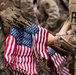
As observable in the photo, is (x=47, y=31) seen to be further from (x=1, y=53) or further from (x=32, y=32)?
(x=1, y=53)

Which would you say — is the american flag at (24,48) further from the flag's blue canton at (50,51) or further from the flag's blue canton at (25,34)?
the flag's blue canton at (50,51)

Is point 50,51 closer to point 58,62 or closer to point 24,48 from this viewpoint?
point 58,62

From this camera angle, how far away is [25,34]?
651 centimetres

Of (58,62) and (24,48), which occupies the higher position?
(24,48)

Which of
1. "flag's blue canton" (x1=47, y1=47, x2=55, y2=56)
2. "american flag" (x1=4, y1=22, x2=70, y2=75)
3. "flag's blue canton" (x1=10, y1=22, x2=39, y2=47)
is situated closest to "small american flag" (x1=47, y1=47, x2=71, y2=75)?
"flag's blue canton" (x1=47, y1=47, x2=55, y2=56)

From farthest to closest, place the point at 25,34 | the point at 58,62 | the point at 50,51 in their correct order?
the point at 58,62 < the point at 50,51 < the point at 25,34

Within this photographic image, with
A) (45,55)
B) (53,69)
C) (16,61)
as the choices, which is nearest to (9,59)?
(16,61)

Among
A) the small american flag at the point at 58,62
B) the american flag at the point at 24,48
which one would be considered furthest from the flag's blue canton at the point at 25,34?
the small american flag at the point at 58,62

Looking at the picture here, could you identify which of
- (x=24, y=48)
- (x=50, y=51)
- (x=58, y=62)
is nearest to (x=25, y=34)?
(x=24, y=48)

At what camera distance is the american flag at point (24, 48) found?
639cm

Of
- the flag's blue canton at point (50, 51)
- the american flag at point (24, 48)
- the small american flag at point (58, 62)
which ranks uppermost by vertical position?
the american flag at point (24, 48)

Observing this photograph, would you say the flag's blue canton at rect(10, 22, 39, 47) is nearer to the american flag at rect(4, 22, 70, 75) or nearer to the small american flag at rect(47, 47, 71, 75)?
the american flag at rect(4, 22, 70, 75)

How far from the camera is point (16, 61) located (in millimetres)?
6395

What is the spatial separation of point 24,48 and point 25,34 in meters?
0.18
